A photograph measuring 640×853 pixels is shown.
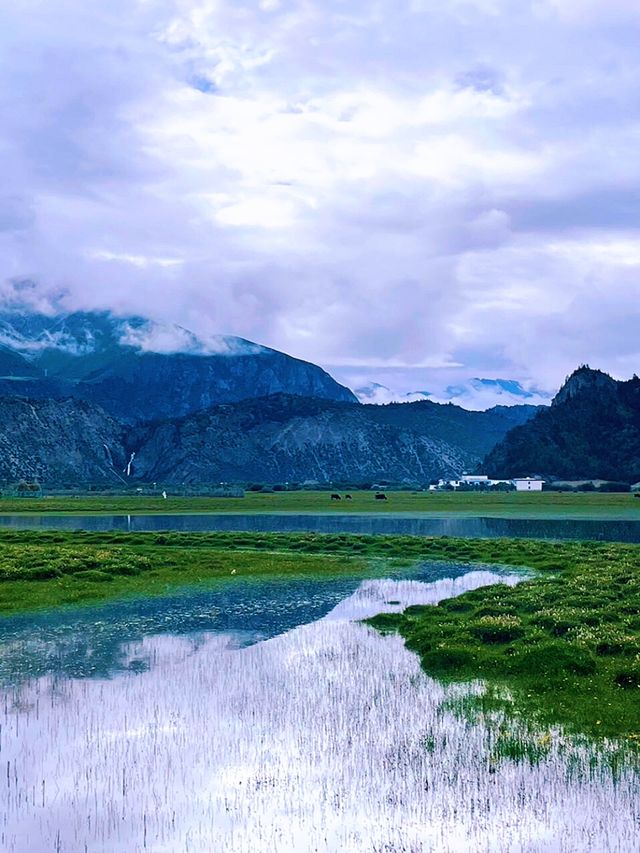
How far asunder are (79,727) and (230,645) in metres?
10.3

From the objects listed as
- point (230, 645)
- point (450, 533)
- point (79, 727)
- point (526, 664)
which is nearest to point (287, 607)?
point (230, 645)

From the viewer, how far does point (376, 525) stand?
341 ft

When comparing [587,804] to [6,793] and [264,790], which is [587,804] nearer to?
[264,790]

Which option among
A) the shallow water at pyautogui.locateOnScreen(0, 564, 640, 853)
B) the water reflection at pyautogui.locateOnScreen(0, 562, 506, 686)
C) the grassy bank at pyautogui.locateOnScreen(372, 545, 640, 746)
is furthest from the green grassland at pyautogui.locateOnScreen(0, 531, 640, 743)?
the water reflection at pyautogui.locateOnScreen(0, 562, 506, 686)

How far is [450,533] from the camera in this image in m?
90.7

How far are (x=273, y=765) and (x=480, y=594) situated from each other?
22.5 m

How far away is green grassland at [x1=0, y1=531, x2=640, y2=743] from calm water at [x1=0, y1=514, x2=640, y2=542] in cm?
1652

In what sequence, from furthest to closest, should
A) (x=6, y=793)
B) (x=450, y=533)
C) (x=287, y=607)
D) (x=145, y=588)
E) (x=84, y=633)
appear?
(x=450, y=533), (x=145, y=588), (x=287, y=607), (x=84, y=633), (x=6, y=793)

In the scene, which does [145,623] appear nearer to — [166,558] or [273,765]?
[273,765]

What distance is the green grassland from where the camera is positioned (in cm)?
2273

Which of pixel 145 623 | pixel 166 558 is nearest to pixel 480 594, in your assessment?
pixel 145 623

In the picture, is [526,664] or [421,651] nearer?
[526,664]

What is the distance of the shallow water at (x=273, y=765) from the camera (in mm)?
14438

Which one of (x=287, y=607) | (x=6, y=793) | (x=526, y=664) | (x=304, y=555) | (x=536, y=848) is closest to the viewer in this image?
(x=536, y=848)
